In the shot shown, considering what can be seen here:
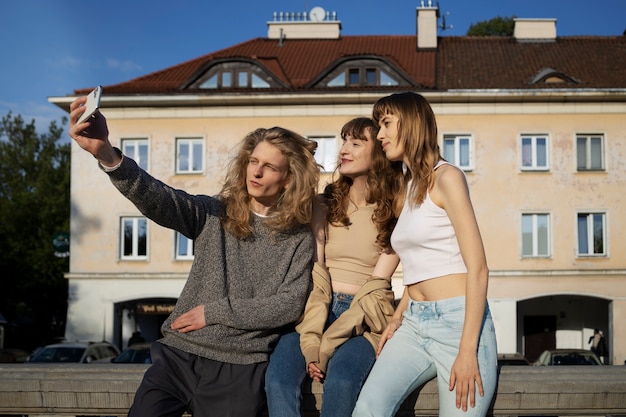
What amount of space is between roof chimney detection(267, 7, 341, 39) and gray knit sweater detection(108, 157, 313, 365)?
3043cm

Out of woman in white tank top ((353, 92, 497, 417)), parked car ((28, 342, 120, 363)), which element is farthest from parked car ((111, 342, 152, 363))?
woman in white tank top ((353, 92, 497, 417))

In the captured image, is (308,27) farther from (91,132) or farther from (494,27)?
(91,132)

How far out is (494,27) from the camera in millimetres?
47281

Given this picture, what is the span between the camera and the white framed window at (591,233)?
88.8ft

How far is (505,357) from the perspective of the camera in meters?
17.2

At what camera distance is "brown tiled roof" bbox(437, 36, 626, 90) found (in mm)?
27953

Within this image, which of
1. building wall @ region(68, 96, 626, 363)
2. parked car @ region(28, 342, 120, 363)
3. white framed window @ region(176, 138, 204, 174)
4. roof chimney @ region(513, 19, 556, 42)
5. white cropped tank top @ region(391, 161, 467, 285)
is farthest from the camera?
roof chimney @ region(513, 19, 556, 42)

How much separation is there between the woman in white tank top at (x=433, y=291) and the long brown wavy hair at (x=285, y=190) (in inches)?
20.5

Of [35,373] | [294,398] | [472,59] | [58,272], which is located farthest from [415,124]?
[58,272]

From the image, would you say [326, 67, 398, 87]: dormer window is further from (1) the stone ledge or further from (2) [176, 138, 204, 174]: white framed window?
(1) the stone ledge

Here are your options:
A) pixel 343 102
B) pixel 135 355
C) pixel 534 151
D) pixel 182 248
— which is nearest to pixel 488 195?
pixel 534 151

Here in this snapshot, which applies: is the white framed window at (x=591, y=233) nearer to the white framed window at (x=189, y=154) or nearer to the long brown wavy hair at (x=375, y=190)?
the white framed window at (x=189, y=154)

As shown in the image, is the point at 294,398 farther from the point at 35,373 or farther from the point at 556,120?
the point at 556,120

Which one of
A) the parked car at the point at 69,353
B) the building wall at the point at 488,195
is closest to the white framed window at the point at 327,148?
the building wall at the point at 488,195
